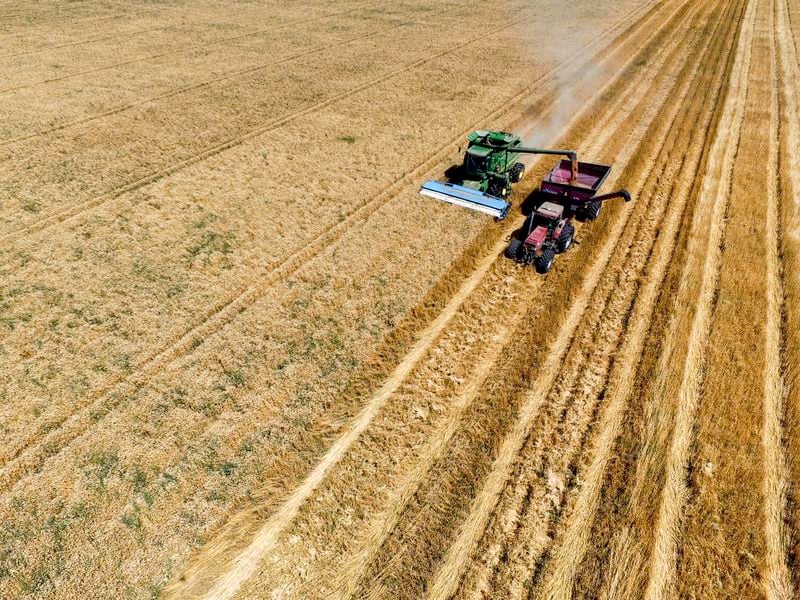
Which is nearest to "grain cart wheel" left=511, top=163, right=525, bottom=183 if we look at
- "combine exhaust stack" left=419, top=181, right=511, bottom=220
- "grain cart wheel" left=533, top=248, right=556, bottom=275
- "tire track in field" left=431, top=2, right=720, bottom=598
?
"combine exhaust stack" left=419, top=181, right=511, bottom=220

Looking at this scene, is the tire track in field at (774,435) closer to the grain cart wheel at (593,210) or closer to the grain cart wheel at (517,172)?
the grain cart wheel at (593,210)

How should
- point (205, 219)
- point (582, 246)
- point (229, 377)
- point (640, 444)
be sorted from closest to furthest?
point (640, 444), point (229, 377), point (582, 246), point (205, 219)

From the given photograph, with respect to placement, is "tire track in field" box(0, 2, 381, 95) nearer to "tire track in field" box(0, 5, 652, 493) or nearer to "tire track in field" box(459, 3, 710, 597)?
"tire track in field" box(0, 5, 652, 493)

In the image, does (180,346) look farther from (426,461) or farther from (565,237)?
(565,237)

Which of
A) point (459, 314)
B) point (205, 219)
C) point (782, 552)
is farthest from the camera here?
point (205, 219)

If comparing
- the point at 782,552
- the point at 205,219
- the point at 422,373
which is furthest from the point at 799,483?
the point at 205,219

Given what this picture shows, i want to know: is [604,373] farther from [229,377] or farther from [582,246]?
[229,377]

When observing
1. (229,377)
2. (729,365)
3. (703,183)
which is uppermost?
(703,183)

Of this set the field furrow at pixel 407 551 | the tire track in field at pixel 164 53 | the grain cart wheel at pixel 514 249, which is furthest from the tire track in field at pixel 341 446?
the tire track in field at pixel 164 53
